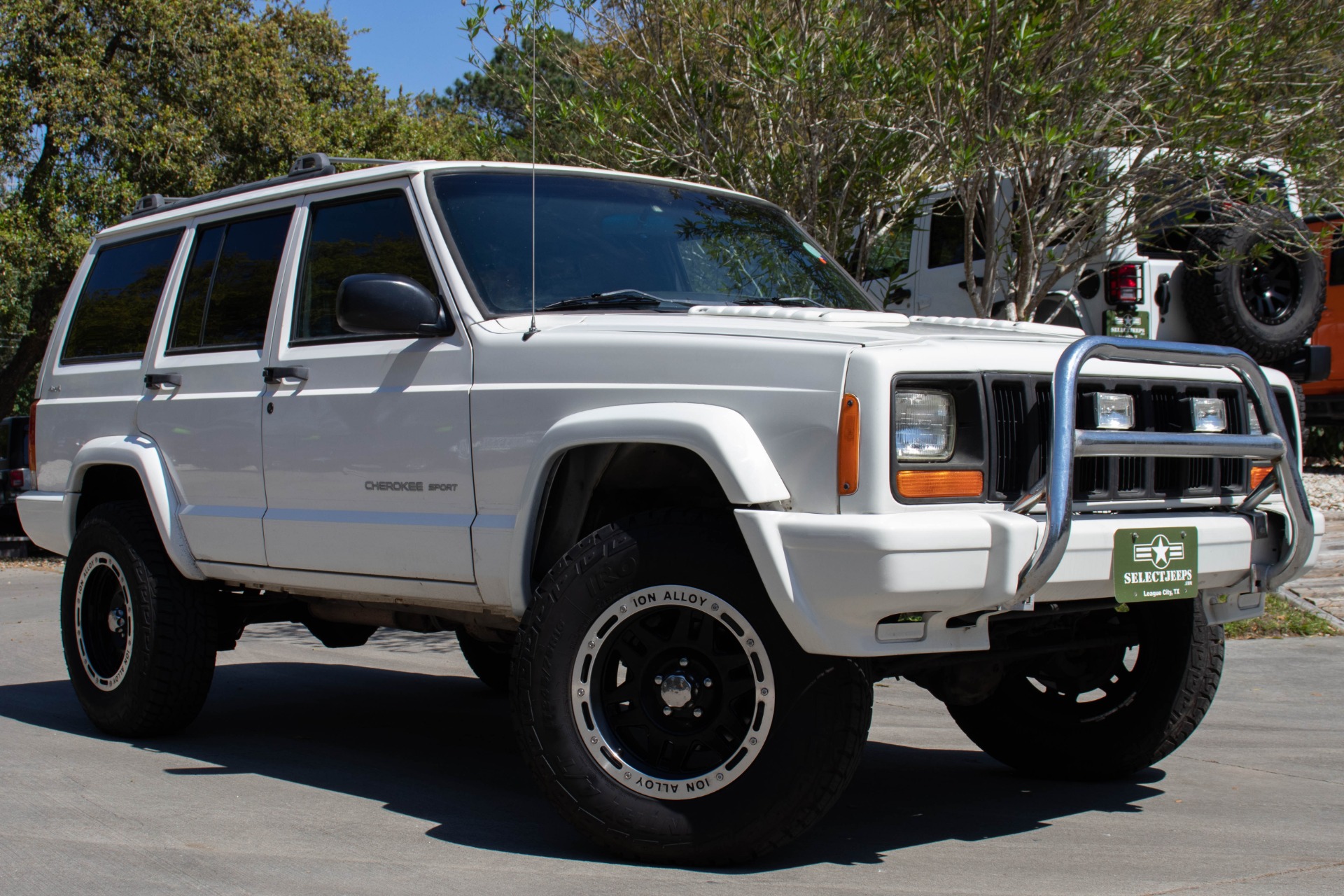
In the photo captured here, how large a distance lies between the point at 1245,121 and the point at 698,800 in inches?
219

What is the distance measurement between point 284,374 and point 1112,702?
311cm

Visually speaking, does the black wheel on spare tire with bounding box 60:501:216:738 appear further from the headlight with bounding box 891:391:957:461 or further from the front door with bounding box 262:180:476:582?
the headlight with bounding box 891:391:957:461

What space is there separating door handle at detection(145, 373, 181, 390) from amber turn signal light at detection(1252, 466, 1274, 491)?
12.8ft

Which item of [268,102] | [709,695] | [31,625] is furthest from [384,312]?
[268,102]

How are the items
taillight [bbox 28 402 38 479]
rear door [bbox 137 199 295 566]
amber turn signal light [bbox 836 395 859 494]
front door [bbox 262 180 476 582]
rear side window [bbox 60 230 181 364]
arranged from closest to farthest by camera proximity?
1. amber turn signal light [bbox 836 395 859 494]
2. front door [bbox 262 180 476 582]
3. rear door [bbox 137 199 295 566]
4. rear side window [bbox 60 230 181 364]
5. taillight [bbox 28 402 38 479]

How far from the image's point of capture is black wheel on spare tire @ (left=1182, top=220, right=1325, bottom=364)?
9500 mm

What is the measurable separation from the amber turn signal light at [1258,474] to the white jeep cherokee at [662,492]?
19 cm

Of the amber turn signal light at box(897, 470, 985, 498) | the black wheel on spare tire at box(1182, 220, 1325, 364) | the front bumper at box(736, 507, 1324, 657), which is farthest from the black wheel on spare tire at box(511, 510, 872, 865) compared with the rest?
the black wheel on spare tire at box(1182, 220, 1325, 364)

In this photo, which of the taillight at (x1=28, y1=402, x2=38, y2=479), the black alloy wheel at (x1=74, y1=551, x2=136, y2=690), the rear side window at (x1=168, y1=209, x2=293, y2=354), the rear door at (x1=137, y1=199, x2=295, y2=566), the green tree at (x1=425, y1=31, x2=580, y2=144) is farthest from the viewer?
the green tree at (x1=425, y1=31, x2=580, y2=144)

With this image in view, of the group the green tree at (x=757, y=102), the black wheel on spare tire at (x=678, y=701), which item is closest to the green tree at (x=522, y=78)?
the green tree at (x=757, y=102)

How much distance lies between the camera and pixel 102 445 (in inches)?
221

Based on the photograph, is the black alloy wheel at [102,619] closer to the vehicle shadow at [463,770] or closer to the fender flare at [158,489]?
the vehicle shadow at [463,770]

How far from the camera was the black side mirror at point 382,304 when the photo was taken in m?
4.16

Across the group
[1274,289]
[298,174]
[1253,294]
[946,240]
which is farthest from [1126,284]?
[298,174]
